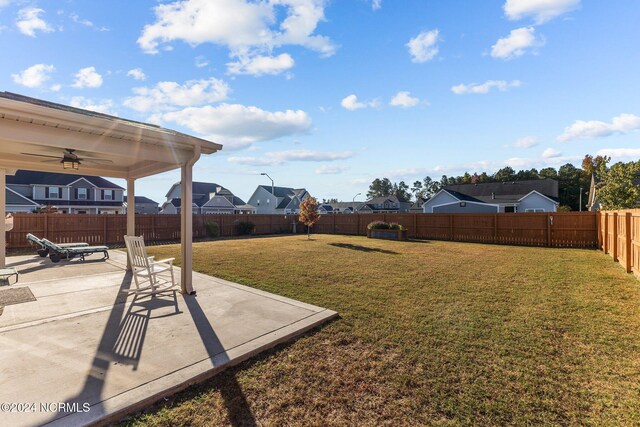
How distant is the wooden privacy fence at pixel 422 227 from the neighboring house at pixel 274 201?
24709mm

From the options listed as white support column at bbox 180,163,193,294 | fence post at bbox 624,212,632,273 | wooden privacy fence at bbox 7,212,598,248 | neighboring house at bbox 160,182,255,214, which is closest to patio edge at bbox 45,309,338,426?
white support column at bbox 180,163,193,294

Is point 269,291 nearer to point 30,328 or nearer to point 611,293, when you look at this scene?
point 30,328

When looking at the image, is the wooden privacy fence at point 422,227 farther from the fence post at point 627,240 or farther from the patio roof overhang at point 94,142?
the patio roof overhang at point 94,142

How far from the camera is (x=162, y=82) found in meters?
10.1

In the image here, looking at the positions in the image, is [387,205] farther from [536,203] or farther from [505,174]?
[536,203]

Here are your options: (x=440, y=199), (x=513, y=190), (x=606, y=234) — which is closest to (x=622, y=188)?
(x=606, y=234)

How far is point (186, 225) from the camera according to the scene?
588 centimetres

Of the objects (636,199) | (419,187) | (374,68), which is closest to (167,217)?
(374,68)

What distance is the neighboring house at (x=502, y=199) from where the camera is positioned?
1133 inches

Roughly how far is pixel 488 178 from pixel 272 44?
60.4m

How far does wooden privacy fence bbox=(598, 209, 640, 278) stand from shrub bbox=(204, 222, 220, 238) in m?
20.1

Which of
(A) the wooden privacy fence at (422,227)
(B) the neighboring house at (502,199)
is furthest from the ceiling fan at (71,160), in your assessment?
(B) the neighboring house at (502,199)

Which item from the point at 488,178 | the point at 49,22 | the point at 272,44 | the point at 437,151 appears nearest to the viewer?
the point at 49,22

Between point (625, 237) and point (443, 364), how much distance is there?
862 centimetres
